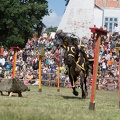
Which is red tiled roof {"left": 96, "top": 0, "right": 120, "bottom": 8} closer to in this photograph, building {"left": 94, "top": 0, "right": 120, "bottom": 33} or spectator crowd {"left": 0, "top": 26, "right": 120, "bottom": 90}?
building {"left": 94, "top": 0, "right": 120, "bottom": 33}

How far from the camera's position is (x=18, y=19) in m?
59.2

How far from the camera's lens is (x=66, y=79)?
32875 mm

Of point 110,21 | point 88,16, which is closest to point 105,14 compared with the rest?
point 110,21

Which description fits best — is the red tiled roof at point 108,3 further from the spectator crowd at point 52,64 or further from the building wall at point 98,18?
the spectator crowd at point 52,64

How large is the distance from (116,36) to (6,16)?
2316 cm

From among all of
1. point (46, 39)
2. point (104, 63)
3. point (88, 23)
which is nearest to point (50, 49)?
point (46, 39)

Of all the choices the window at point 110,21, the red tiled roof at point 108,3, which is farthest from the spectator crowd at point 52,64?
the red tiled roof at point 108,3

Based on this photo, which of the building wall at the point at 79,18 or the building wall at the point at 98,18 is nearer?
the building wall at the point at 98,18

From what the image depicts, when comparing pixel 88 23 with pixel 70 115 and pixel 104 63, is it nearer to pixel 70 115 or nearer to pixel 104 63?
pixel 104 63

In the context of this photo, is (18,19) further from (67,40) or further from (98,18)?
(67,40)

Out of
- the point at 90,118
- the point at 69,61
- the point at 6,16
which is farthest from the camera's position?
the point at 6,16

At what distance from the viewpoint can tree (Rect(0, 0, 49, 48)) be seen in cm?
5800

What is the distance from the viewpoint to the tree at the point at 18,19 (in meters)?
58.0

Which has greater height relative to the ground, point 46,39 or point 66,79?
point 46,39
